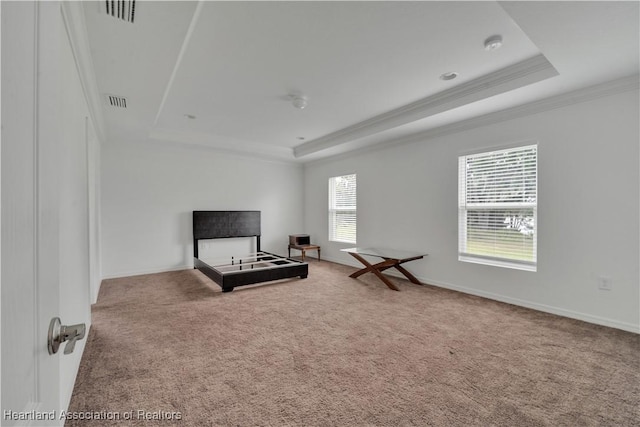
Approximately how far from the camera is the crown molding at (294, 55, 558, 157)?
269cm

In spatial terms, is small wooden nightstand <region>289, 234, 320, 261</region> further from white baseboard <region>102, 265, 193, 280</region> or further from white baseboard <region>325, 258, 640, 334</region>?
white baseboard <region>325, 258, 640, 334</region>

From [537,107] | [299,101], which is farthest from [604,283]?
[299,101]

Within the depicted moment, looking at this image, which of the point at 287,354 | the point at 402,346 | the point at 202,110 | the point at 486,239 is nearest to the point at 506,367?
the point at 402,346

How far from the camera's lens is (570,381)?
1.97 metres

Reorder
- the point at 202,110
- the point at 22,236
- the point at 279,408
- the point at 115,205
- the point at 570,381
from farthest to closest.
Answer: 1. the point at 115,205
2. the point at 202,110
3. the point at 570,381
4. the point at 279,408
5. the point at 22,236

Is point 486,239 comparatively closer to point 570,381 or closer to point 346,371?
point 570,381

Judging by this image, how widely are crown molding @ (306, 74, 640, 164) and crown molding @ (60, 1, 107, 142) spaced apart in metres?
3.90

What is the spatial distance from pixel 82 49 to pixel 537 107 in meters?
4.25

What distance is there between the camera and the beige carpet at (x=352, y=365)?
1682mm

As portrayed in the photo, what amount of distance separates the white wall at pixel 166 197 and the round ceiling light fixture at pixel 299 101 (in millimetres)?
2833

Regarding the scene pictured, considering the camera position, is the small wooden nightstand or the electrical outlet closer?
the electrical outlet

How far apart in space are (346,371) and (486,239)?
273cm

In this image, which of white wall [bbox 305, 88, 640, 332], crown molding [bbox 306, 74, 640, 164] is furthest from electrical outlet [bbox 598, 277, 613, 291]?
crown molding [bbox 306, 74, 640, 164]

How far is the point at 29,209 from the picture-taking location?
51 centimetres
